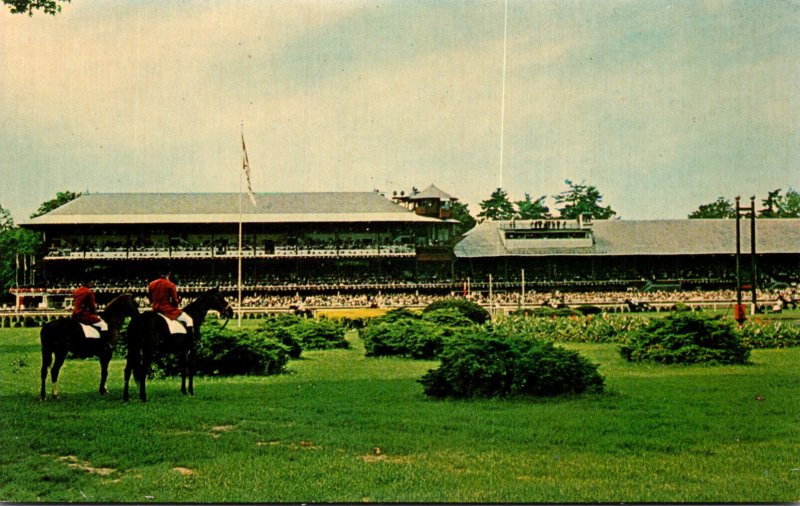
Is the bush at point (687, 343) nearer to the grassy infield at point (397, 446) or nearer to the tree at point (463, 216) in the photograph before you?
the grassy infield at point (397, 446)

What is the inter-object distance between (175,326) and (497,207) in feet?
211

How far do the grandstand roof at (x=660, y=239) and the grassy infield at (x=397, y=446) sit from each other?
1486 inches

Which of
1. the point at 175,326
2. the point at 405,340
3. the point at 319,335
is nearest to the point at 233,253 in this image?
the point at 319,335

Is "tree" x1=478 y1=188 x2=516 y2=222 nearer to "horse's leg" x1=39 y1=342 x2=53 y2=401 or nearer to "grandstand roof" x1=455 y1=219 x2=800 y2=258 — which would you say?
"grandstand roof" x1=455 y1=219 x2=800 y2=258

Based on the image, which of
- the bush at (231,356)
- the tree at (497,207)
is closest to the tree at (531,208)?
the tree at (497,207)

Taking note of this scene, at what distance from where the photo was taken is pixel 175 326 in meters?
12.6

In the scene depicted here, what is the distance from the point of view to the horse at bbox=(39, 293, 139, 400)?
12195 millimetres

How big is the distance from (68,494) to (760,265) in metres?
50.7

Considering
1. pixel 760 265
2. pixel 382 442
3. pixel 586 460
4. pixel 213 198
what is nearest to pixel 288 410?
pixel 382 442

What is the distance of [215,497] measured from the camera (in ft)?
28.2

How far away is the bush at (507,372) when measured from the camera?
12891 mm

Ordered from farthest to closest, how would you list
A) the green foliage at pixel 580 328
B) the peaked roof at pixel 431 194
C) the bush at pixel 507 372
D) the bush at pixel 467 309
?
the peaked roof at pixel 431 194
the bush at pixel 467 309
the green foliage at pixel 580 328
the bush at pixel 507 372

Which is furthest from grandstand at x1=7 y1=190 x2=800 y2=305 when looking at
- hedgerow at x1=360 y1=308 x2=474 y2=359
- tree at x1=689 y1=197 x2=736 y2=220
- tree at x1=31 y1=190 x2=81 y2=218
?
hedgerow at x1=360 y1=308 x2=474 y2=359

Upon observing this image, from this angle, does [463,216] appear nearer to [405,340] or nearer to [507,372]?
[405,340]
